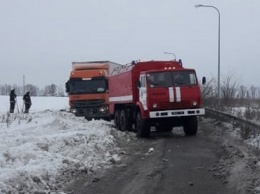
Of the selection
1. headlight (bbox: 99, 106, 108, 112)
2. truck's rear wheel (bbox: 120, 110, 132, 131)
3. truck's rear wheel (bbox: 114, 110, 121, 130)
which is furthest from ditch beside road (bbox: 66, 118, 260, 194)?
headlight (bbox: 99, 106, 108, 112)

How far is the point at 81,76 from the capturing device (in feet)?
91.6

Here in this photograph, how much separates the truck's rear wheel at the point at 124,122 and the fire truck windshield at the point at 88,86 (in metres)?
6.16

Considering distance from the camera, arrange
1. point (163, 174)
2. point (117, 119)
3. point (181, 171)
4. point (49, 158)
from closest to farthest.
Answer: point (163, 174)
point (181, 171)
point (49, 158)
point (117, 119)

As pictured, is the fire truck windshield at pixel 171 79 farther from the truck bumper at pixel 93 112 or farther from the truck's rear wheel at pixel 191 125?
the truck bumper at pixel 93 112

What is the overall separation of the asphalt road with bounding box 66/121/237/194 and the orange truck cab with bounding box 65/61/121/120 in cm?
1294

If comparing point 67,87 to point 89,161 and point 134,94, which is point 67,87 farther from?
point 89,161

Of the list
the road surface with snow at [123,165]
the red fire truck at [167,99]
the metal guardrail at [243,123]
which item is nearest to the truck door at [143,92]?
the red fire truck at [167,99]

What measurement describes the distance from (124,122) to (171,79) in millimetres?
4256

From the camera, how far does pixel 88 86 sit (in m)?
28.1

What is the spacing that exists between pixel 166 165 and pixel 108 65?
17939mm

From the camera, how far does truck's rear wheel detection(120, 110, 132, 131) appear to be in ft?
69.8

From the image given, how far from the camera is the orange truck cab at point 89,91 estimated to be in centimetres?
2797

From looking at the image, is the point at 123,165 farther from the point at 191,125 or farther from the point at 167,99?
the point at 191,125

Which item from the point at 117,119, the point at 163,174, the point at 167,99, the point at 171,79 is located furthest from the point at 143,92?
the point at 163,174
